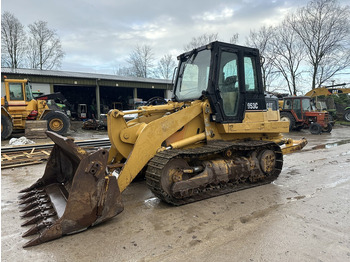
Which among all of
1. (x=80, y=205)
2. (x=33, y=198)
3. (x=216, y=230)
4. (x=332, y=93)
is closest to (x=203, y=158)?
(x=216, y=230)

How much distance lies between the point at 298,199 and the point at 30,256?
13.1ft

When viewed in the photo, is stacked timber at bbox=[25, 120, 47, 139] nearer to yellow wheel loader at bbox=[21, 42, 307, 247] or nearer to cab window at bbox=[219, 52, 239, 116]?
yellow wheel loader at bbox=[21, 42, 307, 247]

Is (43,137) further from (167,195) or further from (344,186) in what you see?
(344,186)

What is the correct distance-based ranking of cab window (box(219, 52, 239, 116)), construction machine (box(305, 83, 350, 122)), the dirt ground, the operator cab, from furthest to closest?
construction machine (box(305, 83, 350, 122)) < cab window (box(219, 52, 239, 116)) < the operator cab < the dirt ground

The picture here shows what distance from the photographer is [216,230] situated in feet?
10.7

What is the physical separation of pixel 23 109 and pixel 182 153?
12.1m

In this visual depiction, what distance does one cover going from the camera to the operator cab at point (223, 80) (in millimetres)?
4684

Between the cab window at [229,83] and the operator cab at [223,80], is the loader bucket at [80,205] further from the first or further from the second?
the cab window at [229,83]

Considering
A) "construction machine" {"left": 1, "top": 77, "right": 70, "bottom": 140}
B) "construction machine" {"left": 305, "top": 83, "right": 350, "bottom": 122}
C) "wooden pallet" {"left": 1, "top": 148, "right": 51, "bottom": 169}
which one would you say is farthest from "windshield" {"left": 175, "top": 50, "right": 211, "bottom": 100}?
"construction machine" {"left": 305, "top": 83, "right": 350, "bottom": 122}

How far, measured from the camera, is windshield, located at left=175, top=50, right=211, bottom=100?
4.91m

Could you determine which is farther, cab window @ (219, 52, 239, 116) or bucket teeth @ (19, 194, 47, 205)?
cab window @ (219, 52, 239, 116)

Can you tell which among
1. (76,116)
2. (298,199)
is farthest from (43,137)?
(76,116)

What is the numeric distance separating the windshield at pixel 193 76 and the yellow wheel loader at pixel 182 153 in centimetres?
2

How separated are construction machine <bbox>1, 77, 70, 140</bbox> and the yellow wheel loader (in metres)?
10.2
